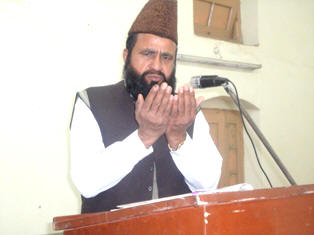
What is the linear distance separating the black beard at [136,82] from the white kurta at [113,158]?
10.2 inches

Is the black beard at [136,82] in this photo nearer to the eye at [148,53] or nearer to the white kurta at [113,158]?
the eye at [148,53]

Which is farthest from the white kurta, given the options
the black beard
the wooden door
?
the wooden door

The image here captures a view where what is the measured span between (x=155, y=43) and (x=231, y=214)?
120 centimetres

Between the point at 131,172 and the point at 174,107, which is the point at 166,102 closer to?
the point at 174,107

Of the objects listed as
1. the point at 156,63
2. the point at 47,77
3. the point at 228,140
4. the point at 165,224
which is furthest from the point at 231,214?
the point at 228,140

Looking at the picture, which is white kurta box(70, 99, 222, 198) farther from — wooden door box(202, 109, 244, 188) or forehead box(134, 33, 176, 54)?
wooden door box(202, 109, 244, 188)

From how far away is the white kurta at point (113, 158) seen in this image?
1390 millimetres

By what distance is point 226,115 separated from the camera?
4359 millimetres

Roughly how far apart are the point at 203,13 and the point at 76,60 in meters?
1.62

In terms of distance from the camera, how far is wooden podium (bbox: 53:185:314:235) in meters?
0.72

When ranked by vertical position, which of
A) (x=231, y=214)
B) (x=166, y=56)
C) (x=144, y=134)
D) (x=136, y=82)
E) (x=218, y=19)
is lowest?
(x=231, y=214)

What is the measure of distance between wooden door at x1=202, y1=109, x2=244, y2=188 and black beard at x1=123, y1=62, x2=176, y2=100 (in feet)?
7.64

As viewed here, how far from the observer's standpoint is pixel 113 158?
139 centimetres

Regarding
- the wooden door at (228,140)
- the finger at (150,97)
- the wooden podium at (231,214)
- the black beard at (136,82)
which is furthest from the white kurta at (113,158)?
the wooden door at (228,140)
